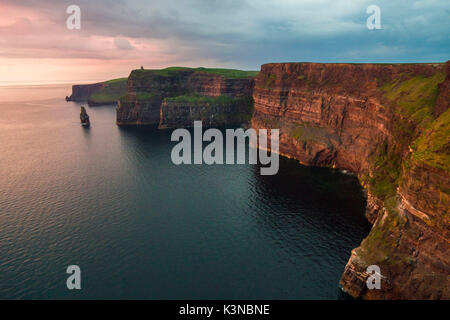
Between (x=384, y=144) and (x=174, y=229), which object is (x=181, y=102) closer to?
(x=174, y=229)

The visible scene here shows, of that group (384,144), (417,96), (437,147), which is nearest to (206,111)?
(384,144)

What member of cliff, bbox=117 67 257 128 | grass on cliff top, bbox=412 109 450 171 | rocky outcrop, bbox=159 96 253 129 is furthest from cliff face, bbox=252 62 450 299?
cliff, bbox=117 67 257 128

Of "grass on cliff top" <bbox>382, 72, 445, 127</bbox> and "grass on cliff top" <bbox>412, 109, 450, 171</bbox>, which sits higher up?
"grass on cliff top" <bbox>382, 72, 445, 127</bbox>

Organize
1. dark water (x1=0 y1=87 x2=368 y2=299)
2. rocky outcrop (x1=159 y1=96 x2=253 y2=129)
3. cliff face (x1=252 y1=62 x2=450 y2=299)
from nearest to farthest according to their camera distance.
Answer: cliff face (x1=252 y1=62 x2=450 y2=299) < dark water (x1=0 y1=87 x2=368 y2=299) < rocky outcrop (x1=159 y1=96 x2=253 y2=129)

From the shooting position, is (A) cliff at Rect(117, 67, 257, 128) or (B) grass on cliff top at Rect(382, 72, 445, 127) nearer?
(B) grass on cliff top at Rect(382, 72, 445, 127)

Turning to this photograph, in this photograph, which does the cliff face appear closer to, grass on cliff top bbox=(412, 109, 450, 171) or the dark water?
grass on cliff top bbox=(412, 109, 450, 171)
